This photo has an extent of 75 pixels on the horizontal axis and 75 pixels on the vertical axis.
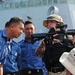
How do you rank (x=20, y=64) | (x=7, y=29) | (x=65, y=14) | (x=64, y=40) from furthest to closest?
(x=65, y=14) < (x=20, y=64) < (x=7, y=29) < (x=64, y=40)

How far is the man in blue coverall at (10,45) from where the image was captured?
11.2 ft

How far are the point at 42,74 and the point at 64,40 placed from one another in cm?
164

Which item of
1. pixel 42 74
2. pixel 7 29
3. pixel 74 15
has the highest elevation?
pixel 74 15

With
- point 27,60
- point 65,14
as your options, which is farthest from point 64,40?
point 65,14

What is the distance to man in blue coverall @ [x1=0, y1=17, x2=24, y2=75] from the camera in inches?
135

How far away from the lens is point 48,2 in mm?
16000

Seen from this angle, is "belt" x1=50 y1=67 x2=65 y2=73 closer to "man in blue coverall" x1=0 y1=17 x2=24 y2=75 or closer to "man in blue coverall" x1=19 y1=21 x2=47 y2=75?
"man in blue coverall" x1=0 y1=17 x2=24 y2=75

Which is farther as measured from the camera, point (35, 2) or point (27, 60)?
point (35, 2)

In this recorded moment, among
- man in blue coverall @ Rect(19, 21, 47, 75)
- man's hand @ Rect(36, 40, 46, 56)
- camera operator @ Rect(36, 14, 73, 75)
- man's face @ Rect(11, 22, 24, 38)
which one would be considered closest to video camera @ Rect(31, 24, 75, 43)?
camera operator @ Rect(36, 14, 73, 75)

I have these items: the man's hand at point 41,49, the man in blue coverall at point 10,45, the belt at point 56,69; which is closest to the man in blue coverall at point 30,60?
the man in blue coverall at point 10,45

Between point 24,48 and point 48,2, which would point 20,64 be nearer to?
point 24,48

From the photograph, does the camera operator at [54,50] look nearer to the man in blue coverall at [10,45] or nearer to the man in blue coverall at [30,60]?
the man in blue coverall at [10,45]

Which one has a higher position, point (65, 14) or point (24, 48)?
point (65, 14)

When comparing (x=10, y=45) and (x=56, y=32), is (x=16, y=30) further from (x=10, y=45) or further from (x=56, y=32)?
(x=56, y=32)
